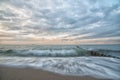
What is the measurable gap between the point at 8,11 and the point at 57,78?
179 inches

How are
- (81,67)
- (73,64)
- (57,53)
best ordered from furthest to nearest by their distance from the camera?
(57,53) → (73,64) → (81,67)

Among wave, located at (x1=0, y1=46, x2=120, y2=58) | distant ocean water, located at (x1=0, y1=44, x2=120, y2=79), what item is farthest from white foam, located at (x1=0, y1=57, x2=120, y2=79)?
wave, located at (x1=0, y1=46, x2=120, y2=58)

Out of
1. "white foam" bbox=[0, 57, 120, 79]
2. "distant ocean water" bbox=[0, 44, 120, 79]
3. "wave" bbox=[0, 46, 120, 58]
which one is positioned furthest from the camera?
"wave" bbox=[0, 46, 120, 58]

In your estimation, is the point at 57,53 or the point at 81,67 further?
the point at 57,53

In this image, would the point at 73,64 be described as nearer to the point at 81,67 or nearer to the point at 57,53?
the point at 81,67

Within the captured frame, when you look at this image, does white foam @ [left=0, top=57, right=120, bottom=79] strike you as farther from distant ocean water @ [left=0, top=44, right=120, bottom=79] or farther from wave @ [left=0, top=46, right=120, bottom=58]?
wave @ [left=0, top=46, right=120, bottom=58]

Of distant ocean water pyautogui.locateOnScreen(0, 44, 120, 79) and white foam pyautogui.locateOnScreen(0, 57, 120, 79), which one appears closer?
white foam pyautogui.locateOnScreen(0, 57, 120, 79)

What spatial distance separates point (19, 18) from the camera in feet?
24.4

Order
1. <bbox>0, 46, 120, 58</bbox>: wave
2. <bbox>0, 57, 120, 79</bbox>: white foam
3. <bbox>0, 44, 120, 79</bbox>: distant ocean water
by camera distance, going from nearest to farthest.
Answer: <bbox>0, 57, 120, 79</bbox>: white foam < <bbox>0, 44, 120, 79</bbox>: distant ocean water < <bbox>0, 46, 120, 58</bbox>: wave

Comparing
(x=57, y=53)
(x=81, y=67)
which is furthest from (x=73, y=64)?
(x=57, y=53)

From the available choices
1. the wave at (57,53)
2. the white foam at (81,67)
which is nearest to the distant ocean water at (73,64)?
the white foam at (81,67)

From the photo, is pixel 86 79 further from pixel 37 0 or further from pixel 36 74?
pixel 37 0

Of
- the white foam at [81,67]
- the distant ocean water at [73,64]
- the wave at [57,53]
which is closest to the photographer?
the white foam at [81,67]

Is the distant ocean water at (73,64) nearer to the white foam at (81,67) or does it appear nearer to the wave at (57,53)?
the white foam at (81,67)
